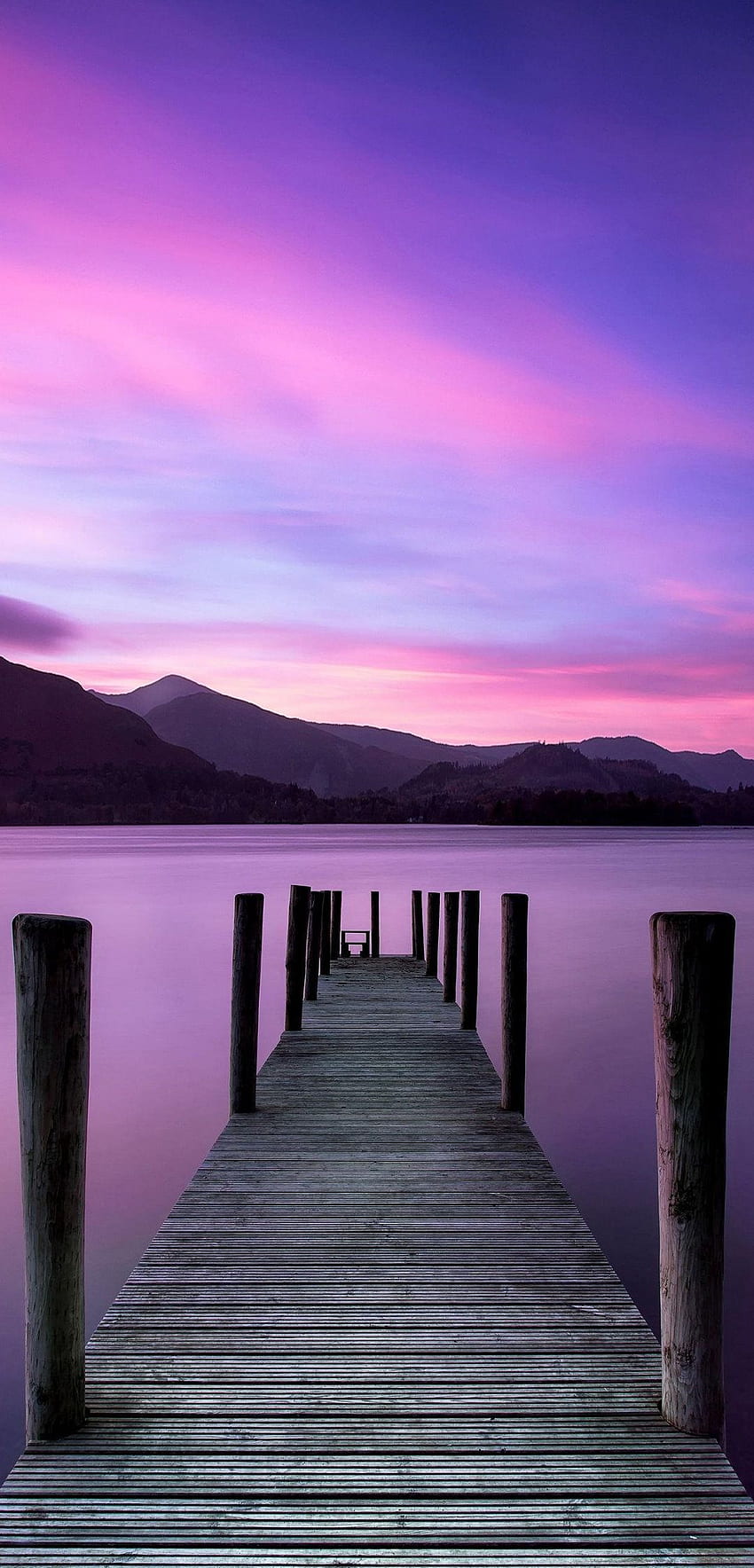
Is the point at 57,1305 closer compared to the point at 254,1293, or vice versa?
the point at 57,1305

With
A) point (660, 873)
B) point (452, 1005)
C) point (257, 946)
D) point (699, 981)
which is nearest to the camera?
point (699, 981)

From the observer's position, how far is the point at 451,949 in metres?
13.8

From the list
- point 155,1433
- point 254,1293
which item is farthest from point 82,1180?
point 254,1293

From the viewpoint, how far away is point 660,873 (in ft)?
207

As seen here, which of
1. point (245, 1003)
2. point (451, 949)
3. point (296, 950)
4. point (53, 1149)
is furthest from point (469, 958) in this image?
point (53, 1149)

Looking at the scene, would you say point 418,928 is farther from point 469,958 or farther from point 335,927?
point 469,958

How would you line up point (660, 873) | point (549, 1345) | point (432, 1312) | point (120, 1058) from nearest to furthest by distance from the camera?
point (549, 1345) → point (432, 1312) → point (120, 1058) → point (660, 873)

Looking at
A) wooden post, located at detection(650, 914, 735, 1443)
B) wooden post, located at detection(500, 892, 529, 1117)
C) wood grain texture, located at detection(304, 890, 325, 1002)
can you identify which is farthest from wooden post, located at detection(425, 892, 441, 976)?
wooden post, located at detection(650, 914, 735, 1443)

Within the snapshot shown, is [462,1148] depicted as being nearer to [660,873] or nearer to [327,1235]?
[327,1235]

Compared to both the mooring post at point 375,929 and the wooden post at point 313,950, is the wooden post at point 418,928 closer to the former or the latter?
the mooring post at point 375,929

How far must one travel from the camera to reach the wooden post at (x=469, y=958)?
35.2 feet

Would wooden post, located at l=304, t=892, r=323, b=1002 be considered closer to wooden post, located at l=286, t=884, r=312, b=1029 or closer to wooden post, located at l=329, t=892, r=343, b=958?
wooden post, located at l=286, t=884, r=312, b=1029

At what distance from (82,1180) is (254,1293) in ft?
4.74

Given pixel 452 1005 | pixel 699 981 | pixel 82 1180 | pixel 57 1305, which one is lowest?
pixel 452 1005
